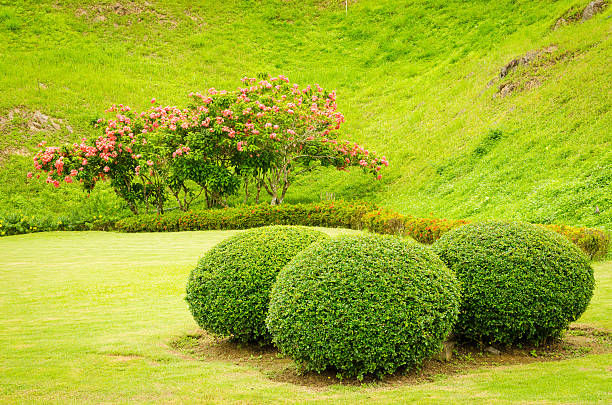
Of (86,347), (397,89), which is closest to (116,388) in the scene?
(86,347)

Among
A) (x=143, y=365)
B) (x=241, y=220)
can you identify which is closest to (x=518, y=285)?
(x=143, y=365)

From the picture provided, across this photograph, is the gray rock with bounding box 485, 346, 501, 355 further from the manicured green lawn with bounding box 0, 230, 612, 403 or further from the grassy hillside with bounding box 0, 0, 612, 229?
the grassy hillside with bounding box 0, 0, 612, 229

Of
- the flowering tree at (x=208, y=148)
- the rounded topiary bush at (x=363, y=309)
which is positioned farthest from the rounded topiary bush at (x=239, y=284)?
the flowering tree at (x=208, y=148)

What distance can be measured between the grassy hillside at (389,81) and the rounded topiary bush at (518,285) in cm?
791

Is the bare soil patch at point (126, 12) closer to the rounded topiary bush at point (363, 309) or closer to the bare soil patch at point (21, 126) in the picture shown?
the bare soil patch at point (21, 126)

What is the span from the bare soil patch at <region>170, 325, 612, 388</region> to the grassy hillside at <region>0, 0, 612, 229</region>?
7.65m

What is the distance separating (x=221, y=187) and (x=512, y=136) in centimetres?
1171

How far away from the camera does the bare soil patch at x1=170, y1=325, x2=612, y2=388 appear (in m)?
5.41

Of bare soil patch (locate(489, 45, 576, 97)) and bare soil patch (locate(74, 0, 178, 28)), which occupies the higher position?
bare soil patch (locate(74, 0, 178, 28))

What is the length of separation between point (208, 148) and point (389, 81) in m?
17.1

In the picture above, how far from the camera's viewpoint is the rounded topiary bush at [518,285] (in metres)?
5.91

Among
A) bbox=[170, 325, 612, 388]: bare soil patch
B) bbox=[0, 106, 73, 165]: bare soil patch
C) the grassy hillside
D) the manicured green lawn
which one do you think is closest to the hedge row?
the grassy hillside

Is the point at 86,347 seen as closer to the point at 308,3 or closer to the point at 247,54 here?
the point at 247,54

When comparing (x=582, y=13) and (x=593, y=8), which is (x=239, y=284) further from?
(x=582, y=13)
